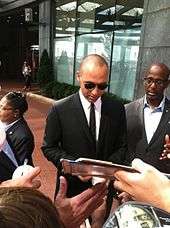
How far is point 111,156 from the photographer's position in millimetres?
3064

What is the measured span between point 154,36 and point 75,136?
17.4 feet

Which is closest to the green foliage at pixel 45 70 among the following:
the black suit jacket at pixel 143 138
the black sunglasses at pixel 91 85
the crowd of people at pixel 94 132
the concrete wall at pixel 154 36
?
the concrete wall at pixel 154 36

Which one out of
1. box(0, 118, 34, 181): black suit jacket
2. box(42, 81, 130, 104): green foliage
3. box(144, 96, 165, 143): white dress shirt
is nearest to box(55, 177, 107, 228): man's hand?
box(0, 118, 34, 181): black suit jacket

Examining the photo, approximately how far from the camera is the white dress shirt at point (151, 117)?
3.50m

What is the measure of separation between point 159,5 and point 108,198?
18.2ft

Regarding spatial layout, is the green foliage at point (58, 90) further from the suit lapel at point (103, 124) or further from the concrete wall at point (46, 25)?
the suit lapel at point (103, 124)

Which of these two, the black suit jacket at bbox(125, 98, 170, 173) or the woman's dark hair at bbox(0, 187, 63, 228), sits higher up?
the woman's dark hair at bbox(0, 187, 63, 228)

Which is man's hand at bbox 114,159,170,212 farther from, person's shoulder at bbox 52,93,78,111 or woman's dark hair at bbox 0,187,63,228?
person's shoulder at bbox 52,93,78,111

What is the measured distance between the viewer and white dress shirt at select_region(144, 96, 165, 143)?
3.50 m

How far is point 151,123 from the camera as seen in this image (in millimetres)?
3533

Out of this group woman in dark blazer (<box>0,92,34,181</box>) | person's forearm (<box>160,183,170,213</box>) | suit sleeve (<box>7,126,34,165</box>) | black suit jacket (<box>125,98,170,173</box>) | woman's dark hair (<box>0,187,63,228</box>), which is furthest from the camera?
black suit jacket (<box>125,98,170,173</box>)

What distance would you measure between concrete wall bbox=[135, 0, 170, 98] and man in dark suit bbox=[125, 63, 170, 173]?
3.59 m

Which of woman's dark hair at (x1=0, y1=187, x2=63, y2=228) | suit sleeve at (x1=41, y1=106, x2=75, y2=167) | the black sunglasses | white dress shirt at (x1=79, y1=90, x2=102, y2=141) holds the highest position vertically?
woman's dark hair at (x1=0, y1=187, x2=63, y2=228)

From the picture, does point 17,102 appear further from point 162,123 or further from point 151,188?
point 151,188
